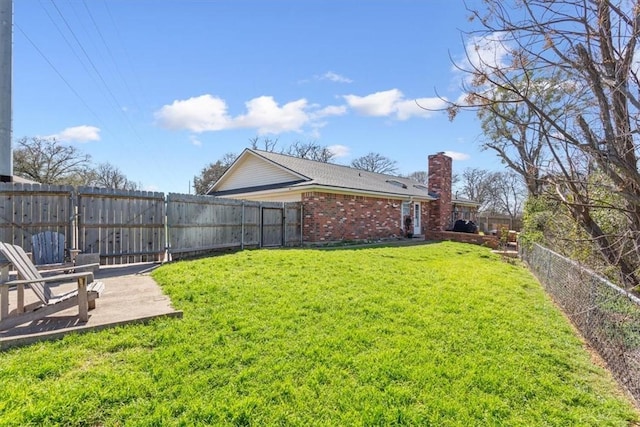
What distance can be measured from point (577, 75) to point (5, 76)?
31.8 ft

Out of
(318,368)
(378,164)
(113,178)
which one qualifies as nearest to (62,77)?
(318,368)

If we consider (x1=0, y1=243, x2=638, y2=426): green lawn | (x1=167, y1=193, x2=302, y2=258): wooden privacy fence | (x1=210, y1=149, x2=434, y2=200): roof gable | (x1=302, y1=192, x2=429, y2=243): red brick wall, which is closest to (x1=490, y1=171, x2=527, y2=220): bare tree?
(x1=210, y1=149, x2=434, y2=200): roof gable

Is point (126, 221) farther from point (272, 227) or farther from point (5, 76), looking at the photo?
point (272, 227)

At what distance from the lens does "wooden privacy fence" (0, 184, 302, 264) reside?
723cm

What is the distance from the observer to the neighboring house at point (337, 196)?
1384 centimetres

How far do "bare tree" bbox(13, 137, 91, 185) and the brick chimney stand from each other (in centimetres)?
3228

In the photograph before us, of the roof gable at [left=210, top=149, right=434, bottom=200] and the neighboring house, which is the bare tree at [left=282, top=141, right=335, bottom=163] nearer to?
the neighboring house

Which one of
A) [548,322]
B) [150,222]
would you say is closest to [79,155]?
[150,222]

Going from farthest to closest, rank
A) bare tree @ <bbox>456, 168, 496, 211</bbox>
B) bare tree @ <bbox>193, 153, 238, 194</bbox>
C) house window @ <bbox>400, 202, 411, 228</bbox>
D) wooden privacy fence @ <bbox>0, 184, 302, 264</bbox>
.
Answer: bare tree @ <bbox>456, 168, 496, 211</bbox>, bare tree @ <bbox>193, 153, 238, 194</bbox>, house window @ <bbox>400, 202, 411, 228</bbox>, wooden privacy fence @ <bbox>0, 184, 302, 264</bbox>

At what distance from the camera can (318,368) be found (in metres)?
3.15

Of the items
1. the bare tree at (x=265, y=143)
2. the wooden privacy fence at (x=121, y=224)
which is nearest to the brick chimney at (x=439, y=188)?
the wooden privacy fence at (x=121, y=224)

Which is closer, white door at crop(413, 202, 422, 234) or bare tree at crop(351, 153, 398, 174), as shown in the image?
white door at crop(413, 202, 422, 234)

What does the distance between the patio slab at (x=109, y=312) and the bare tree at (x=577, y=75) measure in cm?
451

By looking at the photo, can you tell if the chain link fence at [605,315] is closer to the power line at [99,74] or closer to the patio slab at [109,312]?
the patio slab at [109,312]
